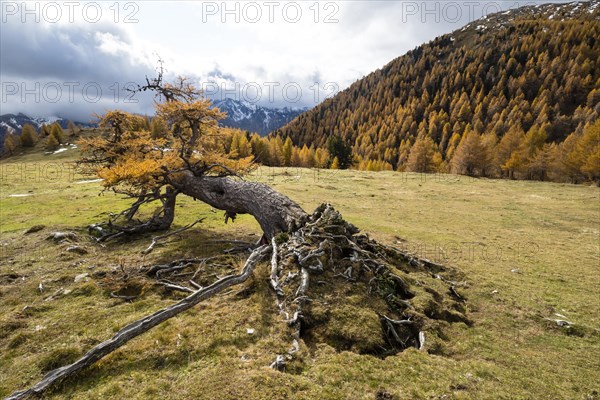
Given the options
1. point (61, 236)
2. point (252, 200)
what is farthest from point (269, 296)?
point (61, 236)

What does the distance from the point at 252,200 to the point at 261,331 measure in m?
9.41

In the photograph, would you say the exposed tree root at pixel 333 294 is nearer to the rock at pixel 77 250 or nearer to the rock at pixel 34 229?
the rock at pixel 77 250

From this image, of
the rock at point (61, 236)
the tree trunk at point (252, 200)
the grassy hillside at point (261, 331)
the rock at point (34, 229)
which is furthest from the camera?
the rock at point (34, 229)

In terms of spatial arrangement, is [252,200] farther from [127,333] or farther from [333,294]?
[127,333]

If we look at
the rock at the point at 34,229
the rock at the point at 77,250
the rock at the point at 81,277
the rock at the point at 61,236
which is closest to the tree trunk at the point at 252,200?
the rock at the point at 77,250

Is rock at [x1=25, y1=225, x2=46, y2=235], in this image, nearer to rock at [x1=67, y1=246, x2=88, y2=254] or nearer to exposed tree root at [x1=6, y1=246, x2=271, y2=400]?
rock at [x1=67, y1=246, x2=88, y2=254]

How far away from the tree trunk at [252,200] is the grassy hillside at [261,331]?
2.45 m

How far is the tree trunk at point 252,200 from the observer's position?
1427 cm

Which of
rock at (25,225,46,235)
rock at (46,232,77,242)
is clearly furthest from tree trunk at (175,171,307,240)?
rock at (25,225,46,235)

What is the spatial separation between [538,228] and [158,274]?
3180cm

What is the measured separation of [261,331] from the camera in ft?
25.3

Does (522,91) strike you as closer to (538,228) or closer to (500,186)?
(500,186)

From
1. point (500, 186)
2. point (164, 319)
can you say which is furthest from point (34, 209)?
point (500, 186)

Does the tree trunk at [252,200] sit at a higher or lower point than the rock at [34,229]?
higher
